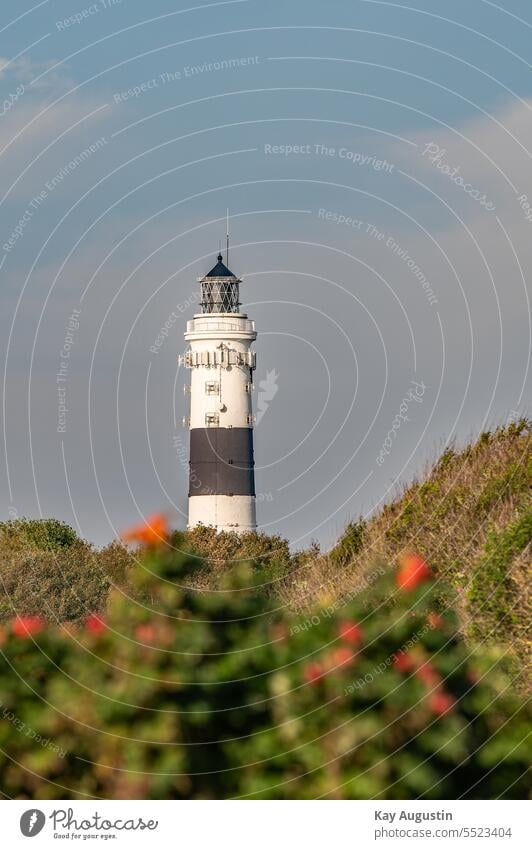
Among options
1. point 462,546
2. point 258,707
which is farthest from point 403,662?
point 462,546

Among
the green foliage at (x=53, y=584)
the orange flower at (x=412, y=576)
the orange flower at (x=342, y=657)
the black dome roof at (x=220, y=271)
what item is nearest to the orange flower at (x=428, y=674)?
the orange flower at (x=342, y=657)

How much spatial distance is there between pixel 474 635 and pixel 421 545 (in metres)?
3.05

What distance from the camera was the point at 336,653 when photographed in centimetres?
932

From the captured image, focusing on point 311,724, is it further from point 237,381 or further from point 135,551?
point 237,381

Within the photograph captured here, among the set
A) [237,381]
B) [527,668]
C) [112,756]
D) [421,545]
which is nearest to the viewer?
[112,756]

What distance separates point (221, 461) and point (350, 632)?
58504 mm

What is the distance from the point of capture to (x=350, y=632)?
9.42 m

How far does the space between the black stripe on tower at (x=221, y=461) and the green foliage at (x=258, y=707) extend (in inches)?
2239

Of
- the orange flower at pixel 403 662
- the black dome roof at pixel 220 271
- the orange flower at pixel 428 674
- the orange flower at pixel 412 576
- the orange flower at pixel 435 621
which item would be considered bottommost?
the orange flower at pixel 428 674

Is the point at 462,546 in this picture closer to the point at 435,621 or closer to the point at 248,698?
the point at 435,621

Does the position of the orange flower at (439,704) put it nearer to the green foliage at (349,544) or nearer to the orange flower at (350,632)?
the orange flower at (350,632)

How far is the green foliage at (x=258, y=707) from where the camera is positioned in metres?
9.09
